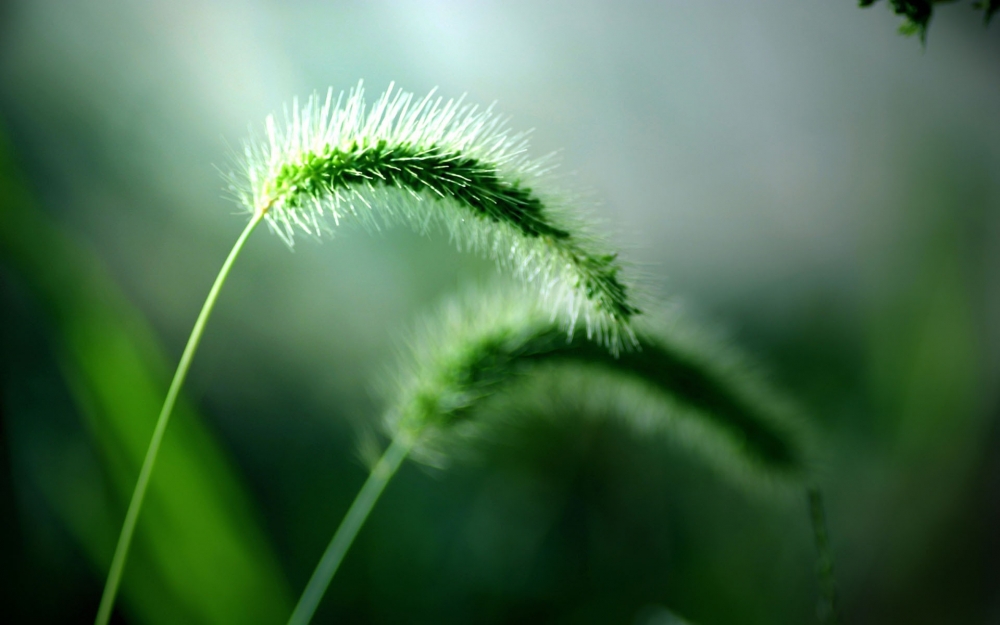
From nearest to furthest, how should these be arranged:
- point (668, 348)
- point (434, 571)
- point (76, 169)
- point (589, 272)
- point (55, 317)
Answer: point (589, 272) → point (668, 348) → point (55, 317) → point (76, 169) → point (434, 571)

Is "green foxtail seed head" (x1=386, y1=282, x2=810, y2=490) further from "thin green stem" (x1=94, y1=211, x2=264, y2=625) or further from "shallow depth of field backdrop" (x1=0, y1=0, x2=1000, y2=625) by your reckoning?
"shallow depth of field backdrop" (x1=0, y1=0, x2=1000, y2=625)

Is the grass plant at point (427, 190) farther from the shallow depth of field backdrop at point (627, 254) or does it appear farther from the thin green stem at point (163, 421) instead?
the shallow depth of field backdrop at point (627, 254)

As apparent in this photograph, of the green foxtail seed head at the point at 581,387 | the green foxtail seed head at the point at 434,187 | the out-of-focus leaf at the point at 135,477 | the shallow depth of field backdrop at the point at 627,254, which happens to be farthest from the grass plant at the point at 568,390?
the shallow depth of field backdrop at the point at 627,254

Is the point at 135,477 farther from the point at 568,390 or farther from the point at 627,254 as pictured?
the point at 627,254

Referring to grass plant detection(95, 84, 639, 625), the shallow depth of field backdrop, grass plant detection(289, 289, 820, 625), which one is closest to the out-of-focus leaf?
the shallow depth of field backdrop

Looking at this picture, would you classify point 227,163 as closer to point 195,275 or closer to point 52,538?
point 195,275

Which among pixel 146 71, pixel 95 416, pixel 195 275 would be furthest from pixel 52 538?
pixel 146 71

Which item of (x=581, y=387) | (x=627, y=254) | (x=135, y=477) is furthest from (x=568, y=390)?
(x=135, y=477)
